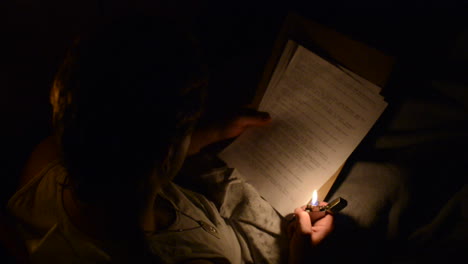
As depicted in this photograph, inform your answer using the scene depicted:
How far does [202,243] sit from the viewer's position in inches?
30.5

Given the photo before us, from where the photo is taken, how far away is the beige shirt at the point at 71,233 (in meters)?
0.64

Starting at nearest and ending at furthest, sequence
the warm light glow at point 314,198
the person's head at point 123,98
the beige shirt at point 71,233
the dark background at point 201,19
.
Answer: the person's head at point 123,98 < the beige shirt at point 71,233 < the dark background at point 201,19 < the warm light glow at point 314,198

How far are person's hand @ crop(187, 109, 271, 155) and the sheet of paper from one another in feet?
0.12

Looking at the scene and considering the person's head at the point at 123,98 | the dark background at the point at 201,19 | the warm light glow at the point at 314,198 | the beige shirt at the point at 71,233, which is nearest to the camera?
the person's head at the point at 123,98

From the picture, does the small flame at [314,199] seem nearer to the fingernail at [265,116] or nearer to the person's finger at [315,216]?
the person's finger at [315,216]

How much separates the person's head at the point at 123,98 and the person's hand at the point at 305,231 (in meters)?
0.57

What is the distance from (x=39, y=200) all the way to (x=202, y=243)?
1.28ft

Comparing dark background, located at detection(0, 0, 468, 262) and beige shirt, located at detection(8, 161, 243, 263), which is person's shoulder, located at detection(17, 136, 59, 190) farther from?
dark background, located at detection(0, 0, 468, 262)

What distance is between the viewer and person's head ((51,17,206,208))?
0.44 meters

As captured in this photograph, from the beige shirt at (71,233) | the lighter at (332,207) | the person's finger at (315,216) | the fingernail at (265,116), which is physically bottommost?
the beige shirt at (71,233)

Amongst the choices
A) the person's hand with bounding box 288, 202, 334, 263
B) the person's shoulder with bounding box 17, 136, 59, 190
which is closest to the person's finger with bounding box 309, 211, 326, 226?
the person's hand with bounding box 288, 202, 334, 263

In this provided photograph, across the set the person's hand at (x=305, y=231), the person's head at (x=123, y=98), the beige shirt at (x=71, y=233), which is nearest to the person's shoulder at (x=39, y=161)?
the beige shirt at (x=71, y=233)

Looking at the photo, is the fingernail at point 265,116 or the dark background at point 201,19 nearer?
the dark background at point 201,19

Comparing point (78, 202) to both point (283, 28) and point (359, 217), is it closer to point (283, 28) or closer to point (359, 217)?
point (283, 28)
